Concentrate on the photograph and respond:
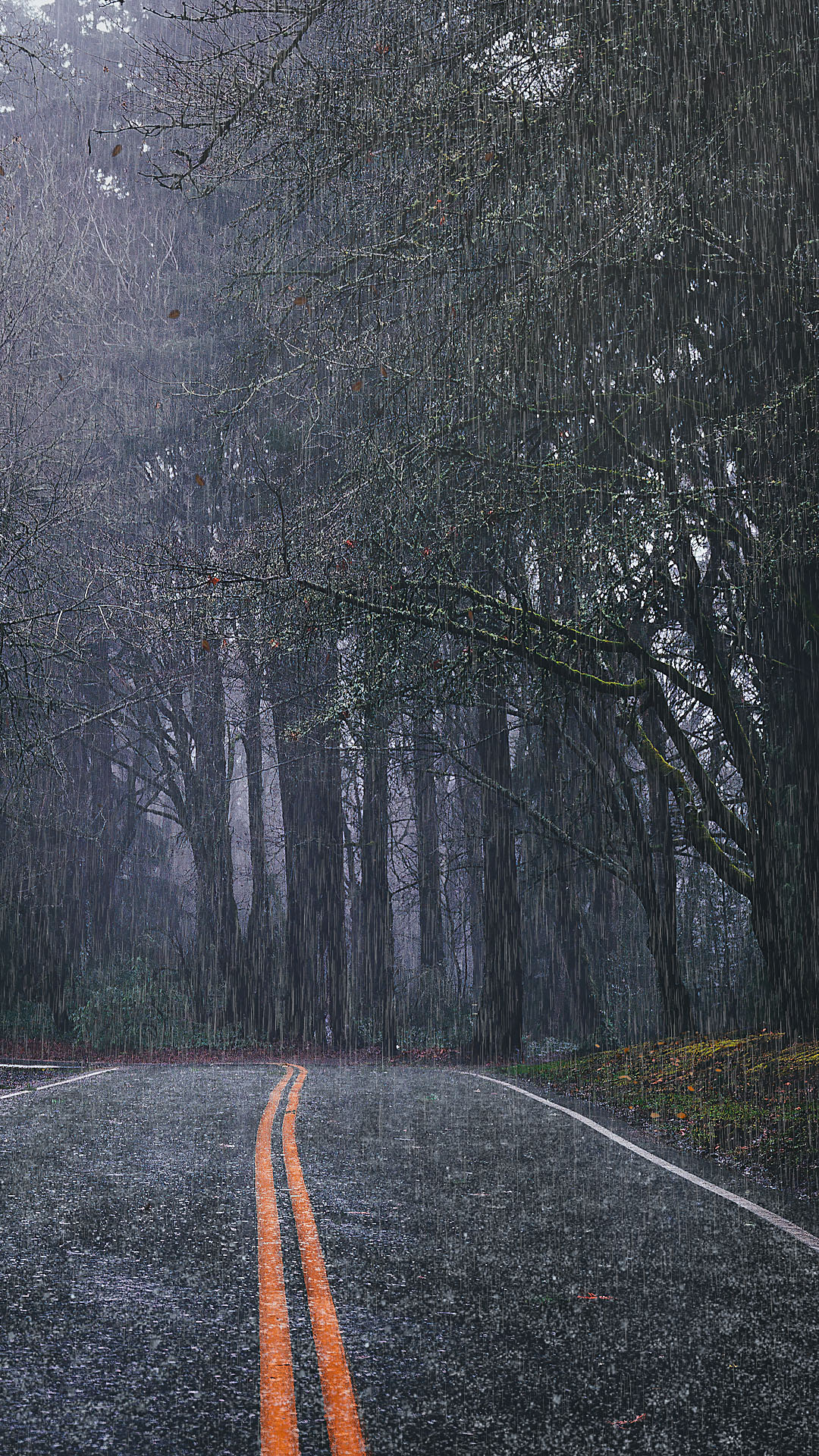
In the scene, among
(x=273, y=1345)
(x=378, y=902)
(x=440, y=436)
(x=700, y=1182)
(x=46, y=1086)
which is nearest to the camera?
(x=273, y=1345)

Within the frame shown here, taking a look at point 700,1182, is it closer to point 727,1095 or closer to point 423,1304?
point 423,1304

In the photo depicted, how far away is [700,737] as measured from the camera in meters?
19.3

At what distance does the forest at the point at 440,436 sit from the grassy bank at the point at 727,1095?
1105 millimetres

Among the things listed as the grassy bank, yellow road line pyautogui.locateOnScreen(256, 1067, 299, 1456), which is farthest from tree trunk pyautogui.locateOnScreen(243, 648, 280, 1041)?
yellow road line pyautogui.locateOnScreen(256, 1067, 299, 1456)

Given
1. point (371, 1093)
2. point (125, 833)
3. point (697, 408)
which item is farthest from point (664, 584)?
point (125, 833)

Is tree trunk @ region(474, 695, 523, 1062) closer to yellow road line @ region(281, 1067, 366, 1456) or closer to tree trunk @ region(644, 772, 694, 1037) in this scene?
tree trunk @ region(644, 772, 694, 1037)

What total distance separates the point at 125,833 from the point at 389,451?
2658 centimetres

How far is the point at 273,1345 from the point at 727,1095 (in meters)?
9.40

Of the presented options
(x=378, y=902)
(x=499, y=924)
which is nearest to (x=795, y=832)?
(x=499, y=924)

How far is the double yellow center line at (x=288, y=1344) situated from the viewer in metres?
3.90

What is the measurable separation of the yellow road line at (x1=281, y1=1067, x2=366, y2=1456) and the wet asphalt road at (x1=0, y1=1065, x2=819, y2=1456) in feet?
0.17

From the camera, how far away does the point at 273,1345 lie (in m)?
4.77

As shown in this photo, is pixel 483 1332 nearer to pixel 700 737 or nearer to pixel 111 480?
pixel 700 737

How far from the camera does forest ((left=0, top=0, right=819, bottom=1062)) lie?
383 inches
